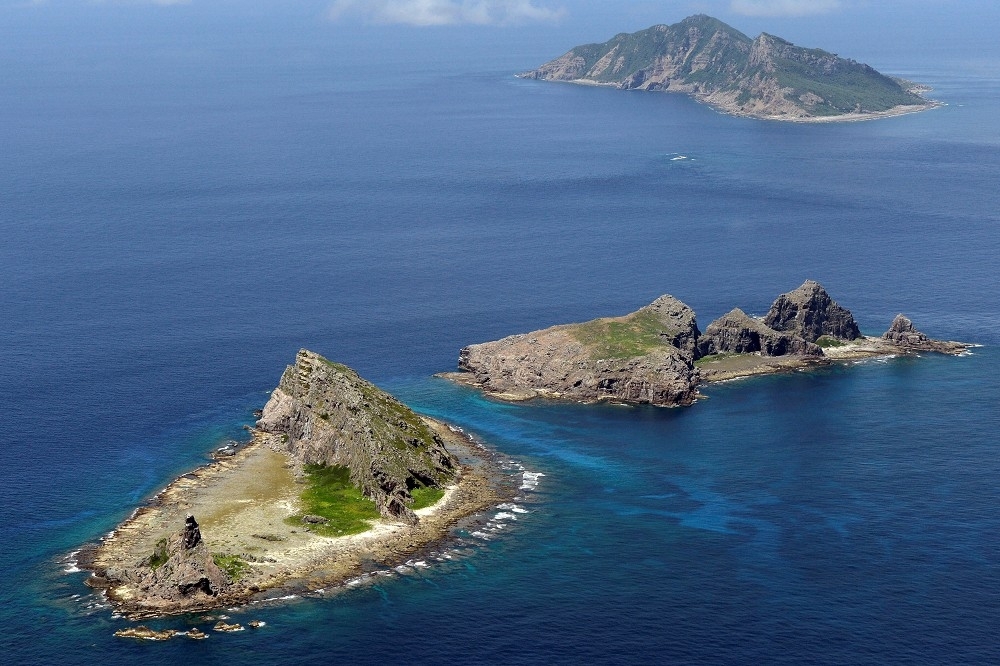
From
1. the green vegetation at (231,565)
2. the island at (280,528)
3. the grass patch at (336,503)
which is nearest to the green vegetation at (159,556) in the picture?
the island at (280,528)

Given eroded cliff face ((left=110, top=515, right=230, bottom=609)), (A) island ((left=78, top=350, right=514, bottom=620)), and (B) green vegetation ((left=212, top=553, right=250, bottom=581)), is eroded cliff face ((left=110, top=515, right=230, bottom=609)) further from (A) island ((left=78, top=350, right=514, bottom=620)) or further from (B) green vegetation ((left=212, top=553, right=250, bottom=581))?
(B) green vegetation ((left=212, top=553, right=250, bottom=581))

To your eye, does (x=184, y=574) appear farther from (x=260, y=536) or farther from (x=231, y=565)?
(x=260, y=536)

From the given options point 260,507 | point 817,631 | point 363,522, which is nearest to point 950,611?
point 817,631

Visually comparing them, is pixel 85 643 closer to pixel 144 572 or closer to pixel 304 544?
pixel 144 572

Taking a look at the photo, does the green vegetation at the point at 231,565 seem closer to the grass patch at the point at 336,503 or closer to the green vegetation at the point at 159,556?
the green vegetation at the point at 159,556

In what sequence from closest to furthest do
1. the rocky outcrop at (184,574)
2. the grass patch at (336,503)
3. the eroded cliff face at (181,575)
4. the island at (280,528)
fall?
the eroded cliff face at (181,575)
the rocky outcrop at (184,574)
the island at (280,528)
the grass patch at (336,503)

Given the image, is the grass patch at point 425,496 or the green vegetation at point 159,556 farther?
the grass patch at point 425,496

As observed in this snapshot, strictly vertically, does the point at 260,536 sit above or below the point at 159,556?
below

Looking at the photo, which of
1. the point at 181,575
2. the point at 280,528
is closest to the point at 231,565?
the point at 181,575
